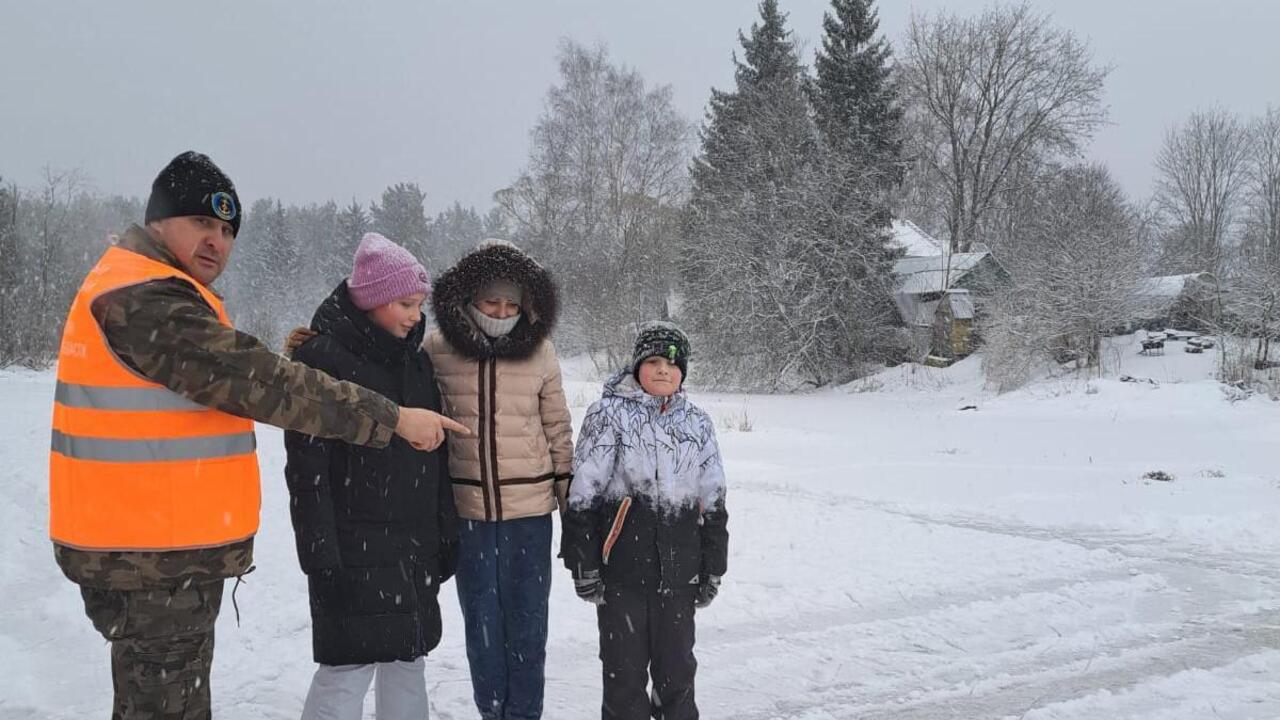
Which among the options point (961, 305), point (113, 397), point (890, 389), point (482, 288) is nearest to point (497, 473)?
point (482, 288)

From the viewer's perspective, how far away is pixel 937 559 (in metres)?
5.80

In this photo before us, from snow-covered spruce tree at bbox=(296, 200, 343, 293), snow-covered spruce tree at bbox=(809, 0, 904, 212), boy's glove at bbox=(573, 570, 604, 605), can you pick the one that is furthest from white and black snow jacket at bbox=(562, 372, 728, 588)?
snow-covered spruce tree at bbox=(296, 200, 343, 293)

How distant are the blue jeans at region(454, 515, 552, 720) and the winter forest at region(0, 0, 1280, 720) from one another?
45cm

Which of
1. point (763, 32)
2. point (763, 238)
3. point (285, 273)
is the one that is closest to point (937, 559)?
point (763, 238)

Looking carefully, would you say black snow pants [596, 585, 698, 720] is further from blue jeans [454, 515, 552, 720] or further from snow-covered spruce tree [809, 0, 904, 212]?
snow-covered spruce tree [809, 0, 904, 212]

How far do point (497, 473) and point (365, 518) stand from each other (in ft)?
1.92

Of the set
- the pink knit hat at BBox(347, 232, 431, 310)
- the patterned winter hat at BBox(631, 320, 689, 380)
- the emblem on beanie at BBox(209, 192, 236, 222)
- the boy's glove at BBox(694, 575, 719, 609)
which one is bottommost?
the boy's glove at BBox(694, 575, 719, 609)

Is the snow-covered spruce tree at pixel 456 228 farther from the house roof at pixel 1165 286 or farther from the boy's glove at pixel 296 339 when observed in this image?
the boy's glove at pixel 296 339

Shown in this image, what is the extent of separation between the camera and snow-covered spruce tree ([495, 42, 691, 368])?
29953 millimetres

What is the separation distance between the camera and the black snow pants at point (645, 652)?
301cm

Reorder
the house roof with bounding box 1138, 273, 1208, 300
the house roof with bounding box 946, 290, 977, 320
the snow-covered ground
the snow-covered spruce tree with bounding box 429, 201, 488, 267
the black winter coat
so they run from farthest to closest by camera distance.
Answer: the snow-covered spruce tree with bounding box 429, 201, 488, 267 → the house roof with bounding box 946, 290, 977, 320 → the house roof with bounding box 1138, 273, 1208, 300 → the snow-covered ground → the black winter coat

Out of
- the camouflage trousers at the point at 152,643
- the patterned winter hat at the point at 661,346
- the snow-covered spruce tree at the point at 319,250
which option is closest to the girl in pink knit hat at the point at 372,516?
the camouflage trousers at the point at 152,643

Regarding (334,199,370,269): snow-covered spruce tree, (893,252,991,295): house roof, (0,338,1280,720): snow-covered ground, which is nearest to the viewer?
(0,338,1280,720): snow-covered ground

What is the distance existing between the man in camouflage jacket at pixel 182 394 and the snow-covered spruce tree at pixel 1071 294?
2303 cm
